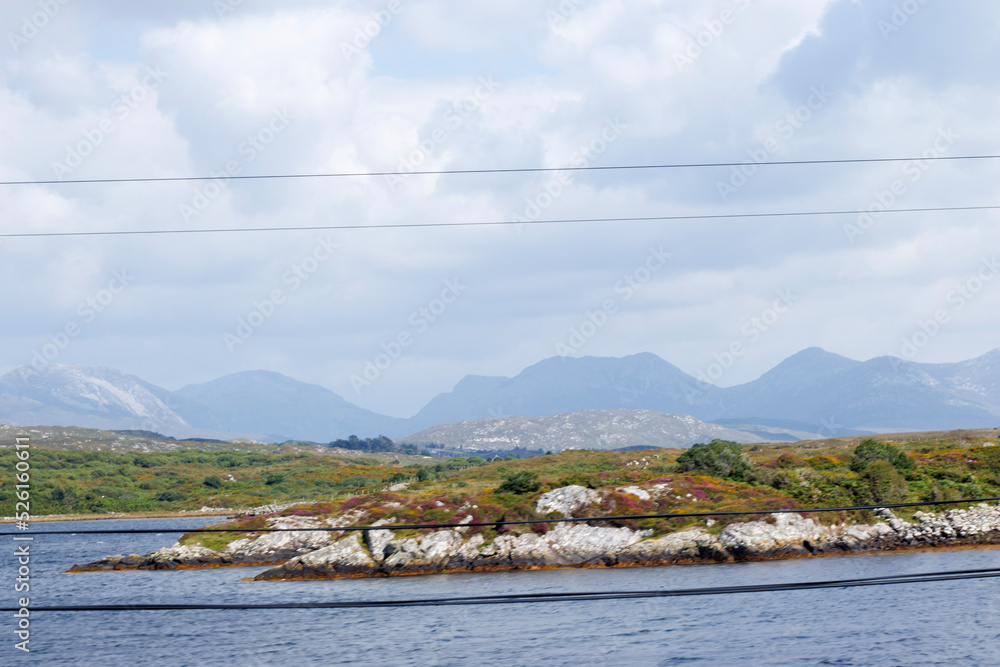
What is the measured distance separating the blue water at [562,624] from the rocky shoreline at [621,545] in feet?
6.44

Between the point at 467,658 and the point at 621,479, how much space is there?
39.1 metres

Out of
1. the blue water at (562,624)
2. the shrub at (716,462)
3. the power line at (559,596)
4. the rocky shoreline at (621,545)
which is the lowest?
the blue water at (562,624)

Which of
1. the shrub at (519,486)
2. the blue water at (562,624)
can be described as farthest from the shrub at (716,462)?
the blue water at (562,624)

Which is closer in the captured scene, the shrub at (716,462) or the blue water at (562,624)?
the blue water at (562,624)

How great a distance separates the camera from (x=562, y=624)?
43.7m

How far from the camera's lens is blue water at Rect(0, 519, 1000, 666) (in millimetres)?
36156

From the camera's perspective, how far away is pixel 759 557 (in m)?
57.0

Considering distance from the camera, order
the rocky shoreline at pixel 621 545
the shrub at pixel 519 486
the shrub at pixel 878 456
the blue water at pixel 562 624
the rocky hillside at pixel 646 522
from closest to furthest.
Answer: the blue water at pixel 562 624 → the rocky shoreline at pixel 621 545 → the rocky hillside at pixel 646 522 → the shrub at pixel 519 486 → the shrub at pixel 878 456

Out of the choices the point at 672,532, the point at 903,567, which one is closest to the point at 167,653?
the point at 672,532

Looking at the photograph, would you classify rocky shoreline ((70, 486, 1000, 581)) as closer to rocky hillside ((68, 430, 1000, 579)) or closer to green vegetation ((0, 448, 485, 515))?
rocky hillside ((68, 430, 1000, 579))

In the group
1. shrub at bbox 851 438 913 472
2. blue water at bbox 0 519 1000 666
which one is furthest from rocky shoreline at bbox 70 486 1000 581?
shrub at bbox 851 438 913 472

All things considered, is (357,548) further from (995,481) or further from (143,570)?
(995,481)

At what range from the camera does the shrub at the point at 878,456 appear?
71.5m

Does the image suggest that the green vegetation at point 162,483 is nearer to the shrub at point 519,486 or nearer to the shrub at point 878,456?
the shrub at point 519,486
